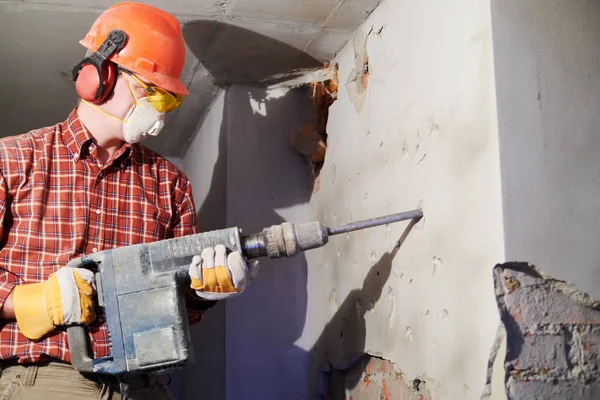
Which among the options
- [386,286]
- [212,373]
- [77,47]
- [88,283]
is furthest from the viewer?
[212,373]

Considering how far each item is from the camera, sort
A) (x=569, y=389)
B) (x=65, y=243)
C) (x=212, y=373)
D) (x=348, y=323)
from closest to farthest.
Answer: (x=569, y=389), (x=65, y=243), (x=348, y=323), (x=212, y=373)

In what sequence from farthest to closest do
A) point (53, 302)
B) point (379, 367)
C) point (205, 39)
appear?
point (205, 39)
point (379, 367)
point (53, 302)

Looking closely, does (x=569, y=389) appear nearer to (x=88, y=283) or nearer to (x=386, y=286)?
(x=386, y=286)

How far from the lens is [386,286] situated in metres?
1.85

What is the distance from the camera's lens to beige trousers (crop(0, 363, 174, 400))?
5.27ft

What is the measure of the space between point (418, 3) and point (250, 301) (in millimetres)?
1411

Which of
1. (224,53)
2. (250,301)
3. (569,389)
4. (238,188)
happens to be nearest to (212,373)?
(250,301)

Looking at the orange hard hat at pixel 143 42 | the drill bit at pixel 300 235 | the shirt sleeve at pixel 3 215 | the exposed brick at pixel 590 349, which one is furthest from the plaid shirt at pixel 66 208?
the exposed brick at pixel 590 349

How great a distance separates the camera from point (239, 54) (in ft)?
7.92

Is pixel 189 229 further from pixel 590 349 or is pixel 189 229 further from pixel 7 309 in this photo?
pixel 590 349

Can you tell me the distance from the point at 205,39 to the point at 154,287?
1.06 metres

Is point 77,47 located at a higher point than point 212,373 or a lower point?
higher

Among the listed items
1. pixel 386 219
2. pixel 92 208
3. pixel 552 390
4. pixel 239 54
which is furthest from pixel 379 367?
pixel 239 54

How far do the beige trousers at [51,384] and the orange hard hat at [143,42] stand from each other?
2.80 feet
